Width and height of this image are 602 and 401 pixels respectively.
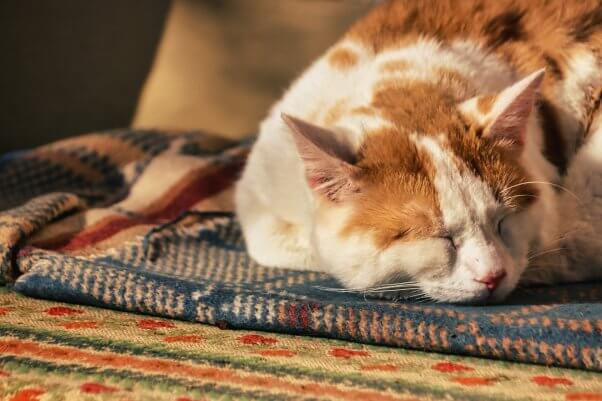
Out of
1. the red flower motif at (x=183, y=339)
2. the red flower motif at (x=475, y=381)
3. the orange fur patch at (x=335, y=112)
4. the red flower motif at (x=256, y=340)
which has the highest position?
the orange fur patch at (x=335, y=112)

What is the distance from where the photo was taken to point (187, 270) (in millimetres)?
1213

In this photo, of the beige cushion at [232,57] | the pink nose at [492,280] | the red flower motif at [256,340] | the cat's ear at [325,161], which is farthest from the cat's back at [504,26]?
the beige cushion at [232,57]

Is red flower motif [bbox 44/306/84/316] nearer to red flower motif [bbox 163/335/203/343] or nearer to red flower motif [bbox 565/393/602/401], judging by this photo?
red flower motif [bbox 163/335/203/343]

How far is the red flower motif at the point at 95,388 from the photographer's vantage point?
73cm

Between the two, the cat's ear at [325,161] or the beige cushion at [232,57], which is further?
the beige cushion at [232,57]

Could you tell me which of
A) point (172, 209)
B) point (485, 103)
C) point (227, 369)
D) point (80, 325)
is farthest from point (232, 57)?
point (227, 369)

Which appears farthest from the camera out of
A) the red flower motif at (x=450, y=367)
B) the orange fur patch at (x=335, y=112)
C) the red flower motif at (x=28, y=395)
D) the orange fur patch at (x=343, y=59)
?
the orange fur patch at (x=343, y=59)

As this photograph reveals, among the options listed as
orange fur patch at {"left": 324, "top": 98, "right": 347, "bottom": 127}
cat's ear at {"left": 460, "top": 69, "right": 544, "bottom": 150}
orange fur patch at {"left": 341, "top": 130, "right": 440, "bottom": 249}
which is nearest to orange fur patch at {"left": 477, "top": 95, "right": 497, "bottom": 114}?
cat's ear at {"left": 460, "top": 69, "right": 544, "bottom": 150}

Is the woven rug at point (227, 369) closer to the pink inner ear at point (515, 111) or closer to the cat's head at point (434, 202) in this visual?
the cat's head at point (434, 202)

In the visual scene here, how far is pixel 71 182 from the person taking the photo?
5.59 feet

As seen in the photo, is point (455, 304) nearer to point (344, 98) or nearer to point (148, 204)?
point (344, 98)

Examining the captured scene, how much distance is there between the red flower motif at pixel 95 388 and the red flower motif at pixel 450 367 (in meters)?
0.37

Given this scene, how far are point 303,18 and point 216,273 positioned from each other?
1136mm

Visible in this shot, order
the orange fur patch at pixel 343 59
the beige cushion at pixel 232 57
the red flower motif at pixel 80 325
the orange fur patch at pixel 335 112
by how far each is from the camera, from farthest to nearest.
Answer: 1. the beige cushion at pixel 232 57
2. the orange fur patch at pixel 343 59
3. the orange fur patch at pixel 335 112
4. the red flower motif at pixel 80 325
